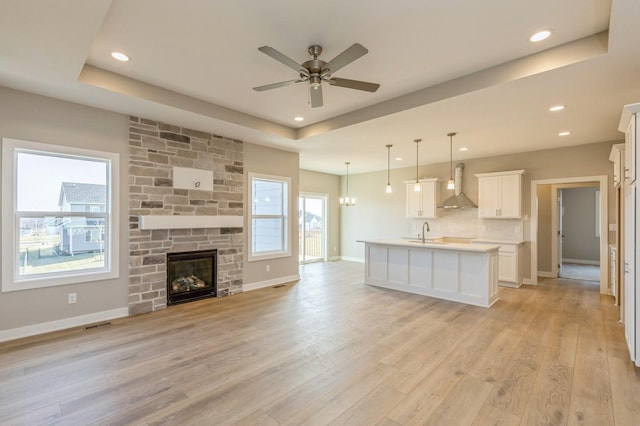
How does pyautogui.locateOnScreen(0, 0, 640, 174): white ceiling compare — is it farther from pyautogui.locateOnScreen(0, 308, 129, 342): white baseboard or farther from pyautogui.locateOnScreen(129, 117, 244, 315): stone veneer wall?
pyautogui.locateOnScreen(0, 308, 129, 342): white baseboard

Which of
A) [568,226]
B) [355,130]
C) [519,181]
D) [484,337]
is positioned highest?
[355,130]

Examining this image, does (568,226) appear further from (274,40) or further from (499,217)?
(274,40)

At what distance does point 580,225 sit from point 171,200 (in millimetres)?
11025

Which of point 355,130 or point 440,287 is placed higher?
point 355,130

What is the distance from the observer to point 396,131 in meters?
5.02

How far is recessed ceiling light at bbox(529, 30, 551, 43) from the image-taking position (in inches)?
104

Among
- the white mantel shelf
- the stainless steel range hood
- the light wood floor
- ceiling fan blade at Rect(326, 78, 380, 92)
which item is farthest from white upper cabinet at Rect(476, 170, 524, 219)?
the white mantel shelf

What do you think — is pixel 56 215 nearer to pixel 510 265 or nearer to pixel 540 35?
pixel 540 35

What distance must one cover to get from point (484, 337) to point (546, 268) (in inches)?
196

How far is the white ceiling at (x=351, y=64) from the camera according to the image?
7.75 feet

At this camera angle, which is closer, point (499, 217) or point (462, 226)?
point (499, 217)

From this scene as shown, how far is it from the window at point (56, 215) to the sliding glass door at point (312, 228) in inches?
215

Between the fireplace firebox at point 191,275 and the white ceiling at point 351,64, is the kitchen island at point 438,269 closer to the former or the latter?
the white ceiling at point 351,64

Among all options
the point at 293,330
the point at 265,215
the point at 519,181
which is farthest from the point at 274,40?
the point at 519,181
